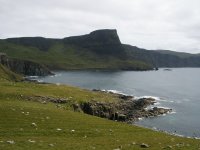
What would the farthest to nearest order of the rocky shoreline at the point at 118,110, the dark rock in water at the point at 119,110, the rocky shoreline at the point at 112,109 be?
the dark rock in water at the point at 119,110 → the rocky shoreline at the point at 118,110 → the rocky shoreline at the point at 112,109

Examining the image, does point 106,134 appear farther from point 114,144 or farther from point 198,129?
point 198,129

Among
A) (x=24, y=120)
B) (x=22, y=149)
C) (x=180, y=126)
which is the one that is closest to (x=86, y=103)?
(x=180, y=126)

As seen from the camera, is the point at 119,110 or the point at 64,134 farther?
the point at 119,110

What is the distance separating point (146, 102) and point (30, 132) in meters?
96.6

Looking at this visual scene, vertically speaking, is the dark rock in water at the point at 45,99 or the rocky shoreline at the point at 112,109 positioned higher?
the dark rock in water at the point at 45,99

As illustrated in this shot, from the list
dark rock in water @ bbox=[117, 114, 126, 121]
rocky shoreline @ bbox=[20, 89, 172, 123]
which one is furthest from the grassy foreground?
dark rock in water @ bbox=[117, 114, 126, 121]

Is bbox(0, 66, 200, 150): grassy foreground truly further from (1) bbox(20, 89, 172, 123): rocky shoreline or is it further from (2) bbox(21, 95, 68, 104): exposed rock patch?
(1) bbox(20, 89, 172, 123): rocky shoreline

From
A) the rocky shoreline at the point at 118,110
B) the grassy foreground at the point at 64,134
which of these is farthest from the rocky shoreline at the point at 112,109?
the grassy foreground at the point at 64,134

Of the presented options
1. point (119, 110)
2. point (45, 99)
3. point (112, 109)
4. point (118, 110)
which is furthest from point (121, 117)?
point (45, 99)

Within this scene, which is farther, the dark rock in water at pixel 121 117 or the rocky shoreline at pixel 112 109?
the dark rock in water at pixel 121 117

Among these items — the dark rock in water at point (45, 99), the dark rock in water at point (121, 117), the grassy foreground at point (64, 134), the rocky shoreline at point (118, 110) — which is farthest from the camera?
the dark rock in water at point (121, 117)

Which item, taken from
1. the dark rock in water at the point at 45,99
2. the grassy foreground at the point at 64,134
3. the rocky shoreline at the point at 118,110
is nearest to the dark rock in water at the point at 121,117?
the rocky shoreline at the point at 118,110

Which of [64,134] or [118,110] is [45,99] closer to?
[64,134]

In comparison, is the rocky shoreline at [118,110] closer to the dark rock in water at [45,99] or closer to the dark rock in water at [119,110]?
the dark rock in water at [119,110]
